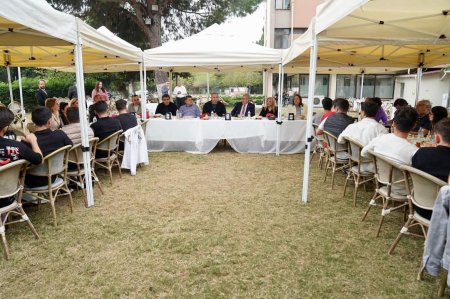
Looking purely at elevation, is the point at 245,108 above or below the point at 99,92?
below

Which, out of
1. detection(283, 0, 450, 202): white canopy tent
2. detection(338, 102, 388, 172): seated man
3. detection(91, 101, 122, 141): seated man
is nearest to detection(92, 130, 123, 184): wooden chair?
detection(91, 101, 122, 141): seated man

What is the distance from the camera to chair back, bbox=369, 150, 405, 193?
9.79ft

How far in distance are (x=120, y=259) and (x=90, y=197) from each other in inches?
59.0

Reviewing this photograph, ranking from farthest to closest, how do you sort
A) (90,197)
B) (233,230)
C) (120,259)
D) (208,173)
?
(208,173) < (90,197) < (233,230) < (120,259)

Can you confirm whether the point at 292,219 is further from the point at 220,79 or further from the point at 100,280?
the point at 220,79

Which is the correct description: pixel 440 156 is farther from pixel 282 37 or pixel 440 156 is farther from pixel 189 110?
pixel 282 37

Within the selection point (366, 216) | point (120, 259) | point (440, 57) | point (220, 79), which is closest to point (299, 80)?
point (440, 57)

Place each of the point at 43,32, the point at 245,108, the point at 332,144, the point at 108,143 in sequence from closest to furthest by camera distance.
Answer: the point at 43,32
the point at 332,144
the point at 108,143
the point at 245,108

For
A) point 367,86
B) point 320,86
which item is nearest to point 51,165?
point 320,86

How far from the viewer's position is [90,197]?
13.6 ft

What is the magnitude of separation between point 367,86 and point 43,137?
74.5ft

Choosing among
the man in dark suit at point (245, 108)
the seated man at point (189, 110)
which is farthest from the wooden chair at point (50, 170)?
the man in dark suit at point (245, 108)

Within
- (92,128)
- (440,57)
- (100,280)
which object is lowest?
(100,280)

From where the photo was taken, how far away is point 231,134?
732 cm
